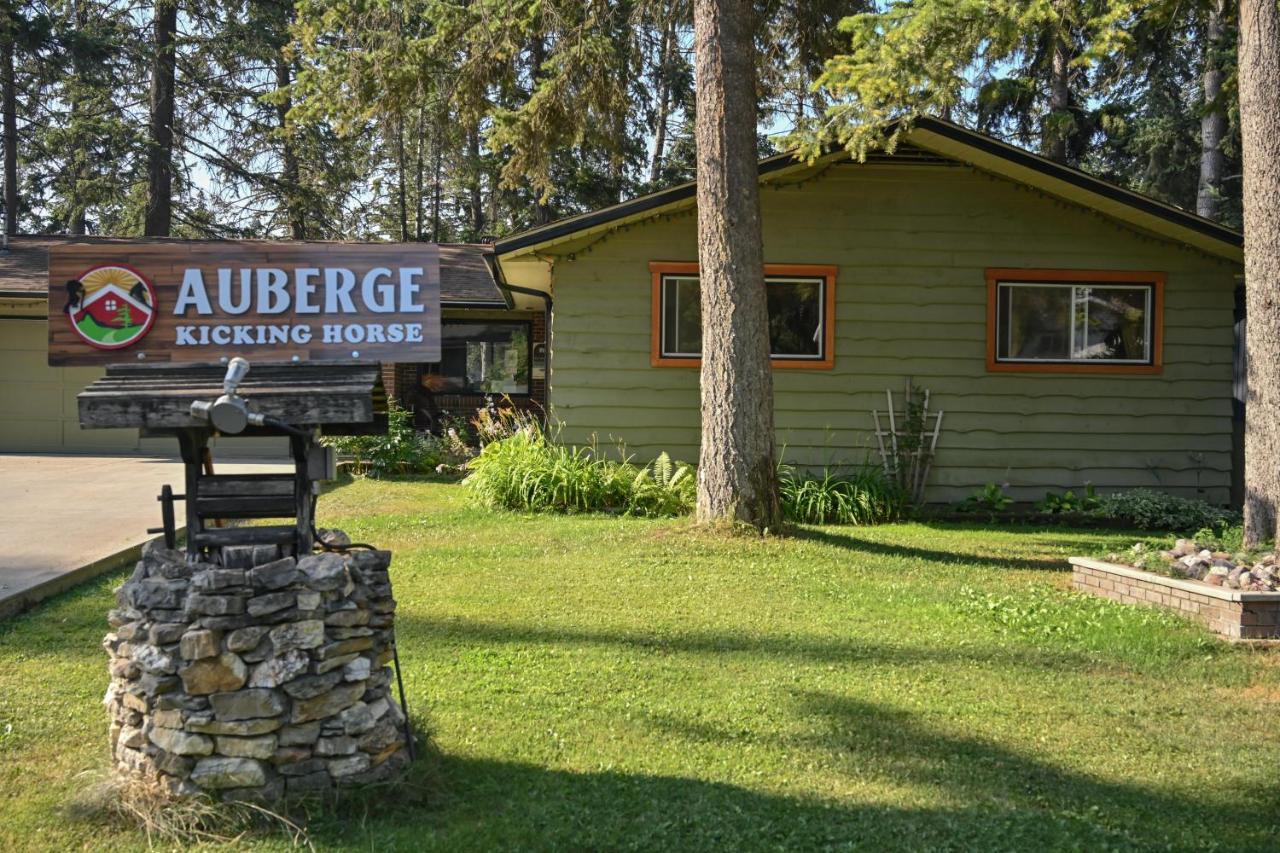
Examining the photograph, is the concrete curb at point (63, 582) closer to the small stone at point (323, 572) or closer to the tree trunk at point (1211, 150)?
the small stone at point (323, 572)

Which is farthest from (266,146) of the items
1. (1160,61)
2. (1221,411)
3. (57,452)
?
(1221,411)

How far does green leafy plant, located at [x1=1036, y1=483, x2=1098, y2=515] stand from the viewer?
480 inches

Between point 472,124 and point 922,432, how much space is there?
6304 millimetres

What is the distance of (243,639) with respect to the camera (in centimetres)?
373

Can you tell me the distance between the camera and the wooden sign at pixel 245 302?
4230 millimetres

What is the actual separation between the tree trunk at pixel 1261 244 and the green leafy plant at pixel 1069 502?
4.07m

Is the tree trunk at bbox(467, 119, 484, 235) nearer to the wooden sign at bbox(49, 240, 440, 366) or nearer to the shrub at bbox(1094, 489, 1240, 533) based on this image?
the shrub at bbox(1094, 489, 1240, 533)

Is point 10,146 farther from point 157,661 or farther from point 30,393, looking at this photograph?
point 157,661

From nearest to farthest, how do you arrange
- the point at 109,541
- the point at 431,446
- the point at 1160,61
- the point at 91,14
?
the point at 109,541
the point at 431,446
the point at 1160,61
the point at 91,14

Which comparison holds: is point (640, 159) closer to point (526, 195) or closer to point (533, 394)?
point (526, 195)

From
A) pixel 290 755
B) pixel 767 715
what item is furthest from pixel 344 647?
pixel 767 715

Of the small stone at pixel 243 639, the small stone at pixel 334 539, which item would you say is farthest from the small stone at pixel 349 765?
the small stone at pixel 334 539

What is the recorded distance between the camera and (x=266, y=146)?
28.6m

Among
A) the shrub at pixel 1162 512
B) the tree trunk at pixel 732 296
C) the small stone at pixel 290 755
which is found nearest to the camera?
the small stone at pixel 290 755
